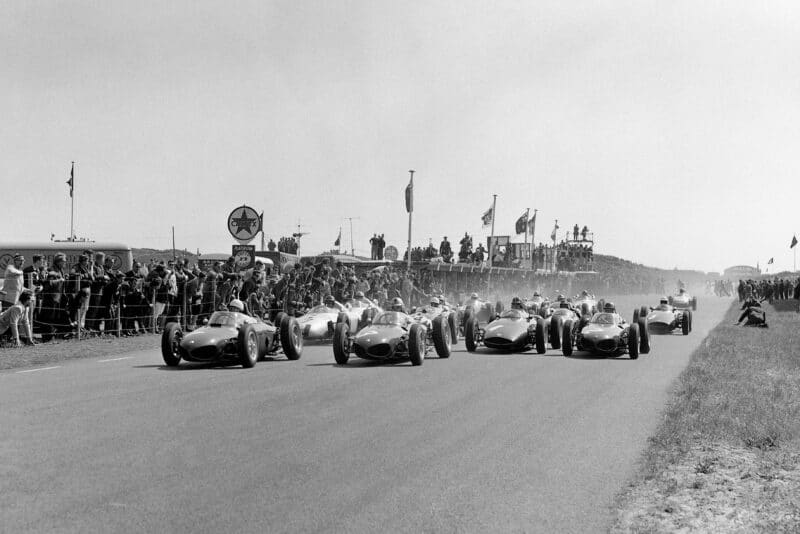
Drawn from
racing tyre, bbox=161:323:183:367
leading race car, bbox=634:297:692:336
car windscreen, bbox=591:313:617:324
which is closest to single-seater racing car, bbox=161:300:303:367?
racing tyre, bbox=161:323:183:367

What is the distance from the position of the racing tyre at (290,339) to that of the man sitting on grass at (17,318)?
18.5 ft

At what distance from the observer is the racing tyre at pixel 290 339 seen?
16.3m

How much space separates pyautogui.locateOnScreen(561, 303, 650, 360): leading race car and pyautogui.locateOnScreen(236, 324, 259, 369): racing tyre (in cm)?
733

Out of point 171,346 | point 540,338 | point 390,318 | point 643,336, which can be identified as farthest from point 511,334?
point 171,346

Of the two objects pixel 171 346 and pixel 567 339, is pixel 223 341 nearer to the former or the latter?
pixel 171 346

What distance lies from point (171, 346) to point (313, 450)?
25.2 ft

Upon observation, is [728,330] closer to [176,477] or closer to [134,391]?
[134,391]

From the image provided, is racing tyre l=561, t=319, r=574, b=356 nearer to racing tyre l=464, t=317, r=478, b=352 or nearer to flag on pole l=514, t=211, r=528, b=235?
racing tyre l=464, t=317, r=478, b=352

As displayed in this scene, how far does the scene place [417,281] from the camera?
36719 millimetres

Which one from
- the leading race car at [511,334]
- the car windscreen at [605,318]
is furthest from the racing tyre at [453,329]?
the car windscreen at [605,318]

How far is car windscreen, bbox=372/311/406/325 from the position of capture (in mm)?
16984

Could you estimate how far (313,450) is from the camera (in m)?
7.70

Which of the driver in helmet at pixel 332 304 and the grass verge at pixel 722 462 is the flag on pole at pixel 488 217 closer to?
the driver in helmet at pixel 332 304

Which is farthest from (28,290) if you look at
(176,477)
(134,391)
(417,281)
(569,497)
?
(417,281)
